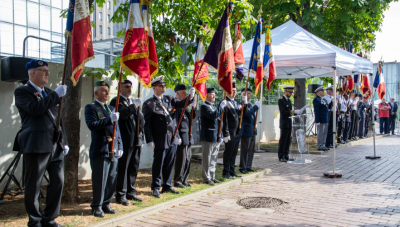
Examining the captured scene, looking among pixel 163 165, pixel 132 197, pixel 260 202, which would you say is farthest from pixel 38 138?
pixel 260 202

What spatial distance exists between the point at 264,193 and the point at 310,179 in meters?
1.93

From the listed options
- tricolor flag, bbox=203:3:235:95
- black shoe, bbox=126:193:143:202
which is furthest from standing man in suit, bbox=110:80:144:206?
tricolor flag, bbox=203:3:235:95

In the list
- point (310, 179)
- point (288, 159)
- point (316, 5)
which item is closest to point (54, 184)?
point (310, 179)

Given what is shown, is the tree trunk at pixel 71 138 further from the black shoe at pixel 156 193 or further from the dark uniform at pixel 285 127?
the dark uniform at pixel 285 127

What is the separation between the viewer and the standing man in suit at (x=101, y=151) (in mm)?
5395

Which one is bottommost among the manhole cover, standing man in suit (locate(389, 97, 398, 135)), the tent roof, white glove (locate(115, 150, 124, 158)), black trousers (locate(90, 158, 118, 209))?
the manhole cover

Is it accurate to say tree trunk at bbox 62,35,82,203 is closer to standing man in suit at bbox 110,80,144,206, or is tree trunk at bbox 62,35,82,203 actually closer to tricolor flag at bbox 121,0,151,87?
standing man in suit at bbox 110,80,144,206

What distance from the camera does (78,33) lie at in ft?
17.0

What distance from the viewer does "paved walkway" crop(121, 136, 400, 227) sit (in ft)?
17.9

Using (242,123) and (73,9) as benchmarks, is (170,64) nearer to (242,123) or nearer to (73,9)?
(242,123)

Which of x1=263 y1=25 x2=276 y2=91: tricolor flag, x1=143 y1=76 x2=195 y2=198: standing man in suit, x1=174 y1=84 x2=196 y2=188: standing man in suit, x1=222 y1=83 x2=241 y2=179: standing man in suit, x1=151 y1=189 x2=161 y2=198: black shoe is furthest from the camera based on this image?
x1=263 y1=25 x2=276 y2=91: tricolor flag

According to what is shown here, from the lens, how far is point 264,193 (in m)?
7.33

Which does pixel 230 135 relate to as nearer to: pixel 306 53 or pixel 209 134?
pixel 209 134

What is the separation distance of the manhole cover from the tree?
9.37 meters
